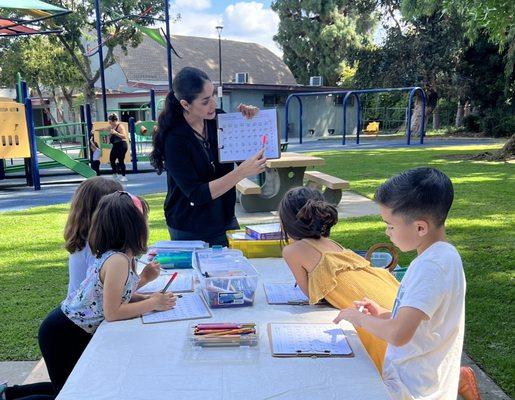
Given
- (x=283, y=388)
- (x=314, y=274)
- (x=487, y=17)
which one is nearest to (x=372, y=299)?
(x=314, y=274)

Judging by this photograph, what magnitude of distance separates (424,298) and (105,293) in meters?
1.15

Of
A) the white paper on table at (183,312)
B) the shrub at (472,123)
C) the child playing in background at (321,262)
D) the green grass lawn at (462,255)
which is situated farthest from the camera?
the shrub at (472,123)

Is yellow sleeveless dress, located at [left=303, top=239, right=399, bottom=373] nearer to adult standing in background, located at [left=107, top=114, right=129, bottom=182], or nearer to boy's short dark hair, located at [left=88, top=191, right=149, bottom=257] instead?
boy's short dark hair, located at [left=88, top=191, right=149, bottom=257]

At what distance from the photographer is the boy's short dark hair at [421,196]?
147cm

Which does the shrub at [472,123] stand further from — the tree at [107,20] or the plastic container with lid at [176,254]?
the plastic container with lid at [176,254]

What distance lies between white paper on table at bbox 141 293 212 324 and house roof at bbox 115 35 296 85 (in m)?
26.0

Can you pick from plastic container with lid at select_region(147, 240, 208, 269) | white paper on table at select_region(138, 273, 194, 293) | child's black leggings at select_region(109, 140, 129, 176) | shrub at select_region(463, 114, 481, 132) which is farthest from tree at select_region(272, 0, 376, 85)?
white paper on table at select_region(138, 273, 194, 293)

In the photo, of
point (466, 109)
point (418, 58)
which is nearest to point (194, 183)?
point (418, 58)

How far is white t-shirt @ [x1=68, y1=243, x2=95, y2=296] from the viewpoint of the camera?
7.06 feet

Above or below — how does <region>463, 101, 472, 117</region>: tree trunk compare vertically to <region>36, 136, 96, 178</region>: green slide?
above

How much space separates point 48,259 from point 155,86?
71.3 ft

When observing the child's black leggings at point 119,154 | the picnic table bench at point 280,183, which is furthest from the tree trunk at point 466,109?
the picnic table bench at point 280,183

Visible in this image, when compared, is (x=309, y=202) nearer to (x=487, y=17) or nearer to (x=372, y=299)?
(x=372, y=299)

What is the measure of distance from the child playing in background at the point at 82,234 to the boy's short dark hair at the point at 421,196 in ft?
3.92
